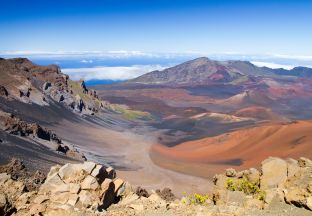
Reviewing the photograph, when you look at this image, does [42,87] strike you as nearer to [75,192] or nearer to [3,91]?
[3,91]

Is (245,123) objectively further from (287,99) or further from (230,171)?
(230,171)

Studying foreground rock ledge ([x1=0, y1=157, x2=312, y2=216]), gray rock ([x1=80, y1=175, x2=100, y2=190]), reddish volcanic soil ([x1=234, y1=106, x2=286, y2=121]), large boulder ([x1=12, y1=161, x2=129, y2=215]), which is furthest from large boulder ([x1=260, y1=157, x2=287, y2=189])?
reddish volcanic soil ([x1=234, y1=106, x2=286, y2=121])

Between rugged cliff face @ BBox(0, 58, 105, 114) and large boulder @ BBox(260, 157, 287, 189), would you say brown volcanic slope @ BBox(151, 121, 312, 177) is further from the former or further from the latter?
large boulder @ BBox(260, 157, 287, 189)

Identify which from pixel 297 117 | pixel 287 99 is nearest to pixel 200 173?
pixel 297 117

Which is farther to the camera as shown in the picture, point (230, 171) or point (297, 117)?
point (297, 117)

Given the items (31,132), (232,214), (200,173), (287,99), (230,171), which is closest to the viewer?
(232,214)

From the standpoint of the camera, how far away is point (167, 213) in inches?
638

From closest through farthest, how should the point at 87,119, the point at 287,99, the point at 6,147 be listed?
the point at 6,147, the point at 87,119, the point at 287,99

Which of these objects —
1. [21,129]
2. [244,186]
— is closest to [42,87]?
[21,129]

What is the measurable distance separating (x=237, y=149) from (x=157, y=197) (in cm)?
6185

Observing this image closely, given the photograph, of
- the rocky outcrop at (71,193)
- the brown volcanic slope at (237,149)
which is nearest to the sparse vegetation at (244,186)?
the rocky outcrop at (71,193)

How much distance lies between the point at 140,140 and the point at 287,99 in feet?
375

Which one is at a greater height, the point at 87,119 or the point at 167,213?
the point at 167,213

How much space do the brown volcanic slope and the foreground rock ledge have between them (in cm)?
4539
